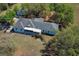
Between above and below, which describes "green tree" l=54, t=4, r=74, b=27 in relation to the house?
above

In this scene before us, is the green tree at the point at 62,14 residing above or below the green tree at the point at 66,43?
above

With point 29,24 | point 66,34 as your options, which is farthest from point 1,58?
point 66,34

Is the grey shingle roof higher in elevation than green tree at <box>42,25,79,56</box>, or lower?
higher

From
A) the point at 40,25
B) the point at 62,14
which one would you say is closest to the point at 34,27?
the point at 40,25

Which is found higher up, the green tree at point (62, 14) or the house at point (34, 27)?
the green tree at point (62, 14)

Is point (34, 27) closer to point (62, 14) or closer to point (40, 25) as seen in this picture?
point (40, 25)

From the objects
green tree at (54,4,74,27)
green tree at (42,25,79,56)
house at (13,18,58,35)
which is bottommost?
green tree at (42,25,79,56)

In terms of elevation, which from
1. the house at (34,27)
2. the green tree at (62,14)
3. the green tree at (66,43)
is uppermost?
the green tree at (62,14)

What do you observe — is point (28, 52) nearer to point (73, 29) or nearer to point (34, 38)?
point (34, 38)
